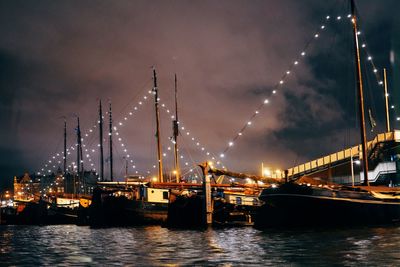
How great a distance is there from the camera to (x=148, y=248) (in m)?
18.3

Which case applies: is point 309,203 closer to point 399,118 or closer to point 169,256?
point 169,256

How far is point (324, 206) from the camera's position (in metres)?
27.0

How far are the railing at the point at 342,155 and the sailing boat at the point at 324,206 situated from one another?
51.2ft

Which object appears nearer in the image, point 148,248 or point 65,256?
point 65,256

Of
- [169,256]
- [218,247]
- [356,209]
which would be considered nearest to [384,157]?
[356,209]

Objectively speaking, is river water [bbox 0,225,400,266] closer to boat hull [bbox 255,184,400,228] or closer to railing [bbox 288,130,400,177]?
boat hull [bbox 255,184,400,228]

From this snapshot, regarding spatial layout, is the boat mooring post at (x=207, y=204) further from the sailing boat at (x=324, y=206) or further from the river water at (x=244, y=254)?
the river water at (x=244, y=254)

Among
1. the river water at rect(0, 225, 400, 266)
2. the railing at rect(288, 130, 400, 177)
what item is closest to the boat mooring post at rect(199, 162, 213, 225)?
the river water at rect(0, 225, 400, 266)

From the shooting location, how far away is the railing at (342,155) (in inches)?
1864

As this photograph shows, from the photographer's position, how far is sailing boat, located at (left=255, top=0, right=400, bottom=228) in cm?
2700

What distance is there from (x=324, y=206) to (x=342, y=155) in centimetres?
2685

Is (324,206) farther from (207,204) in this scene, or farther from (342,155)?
(342,155)

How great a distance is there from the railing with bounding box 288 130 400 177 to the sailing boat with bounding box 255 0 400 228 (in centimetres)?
1561

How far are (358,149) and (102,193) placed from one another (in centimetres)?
2630
